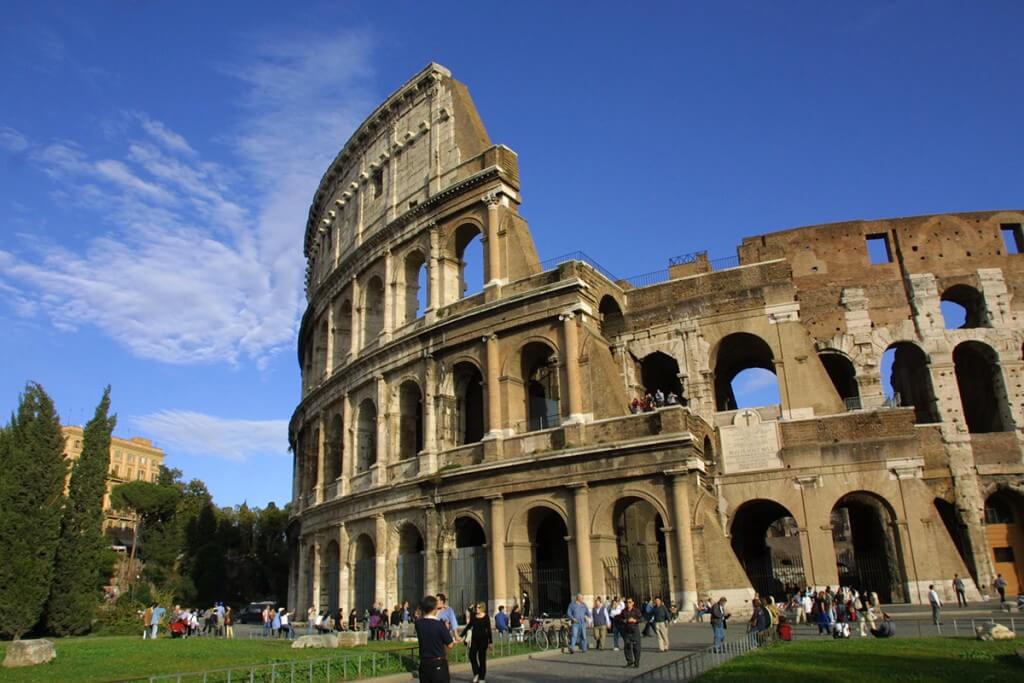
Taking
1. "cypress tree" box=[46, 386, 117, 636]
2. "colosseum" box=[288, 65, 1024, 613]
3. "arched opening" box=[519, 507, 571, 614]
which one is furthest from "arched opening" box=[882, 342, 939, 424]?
"cypress tree" box=[46, 386, 117, 636]

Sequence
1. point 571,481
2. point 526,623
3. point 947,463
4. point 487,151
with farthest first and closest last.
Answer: point 487,151, point 947,463, point 571,481, point 526,623

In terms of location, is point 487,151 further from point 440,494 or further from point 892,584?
point 892,584

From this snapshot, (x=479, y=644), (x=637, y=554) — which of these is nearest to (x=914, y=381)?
(x=637, y=554)

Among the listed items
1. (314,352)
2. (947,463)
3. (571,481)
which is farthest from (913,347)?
(314,352)

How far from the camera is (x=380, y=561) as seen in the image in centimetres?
2438

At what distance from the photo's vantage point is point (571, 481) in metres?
20.3

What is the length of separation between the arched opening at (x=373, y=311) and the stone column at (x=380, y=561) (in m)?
6.93

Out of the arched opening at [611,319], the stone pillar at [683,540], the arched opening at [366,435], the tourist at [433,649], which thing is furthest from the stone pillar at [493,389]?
the tourist at [433,649]

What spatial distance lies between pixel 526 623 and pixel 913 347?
15.2 metres

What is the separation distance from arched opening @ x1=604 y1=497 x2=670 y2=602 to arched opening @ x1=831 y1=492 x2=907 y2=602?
558 centimetres

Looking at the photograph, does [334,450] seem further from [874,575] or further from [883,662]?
[883,662]

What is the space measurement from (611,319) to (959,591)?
1170 cm

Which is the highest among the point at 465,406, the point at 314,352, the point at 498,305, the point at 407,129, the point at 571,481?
the point at 407,129

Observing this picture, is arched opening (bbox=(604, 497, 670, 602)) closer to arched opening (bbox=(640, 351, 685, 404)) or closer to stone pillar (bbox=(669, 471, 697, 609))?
stone pillar (bbox=(669, 471, 697, 609))
